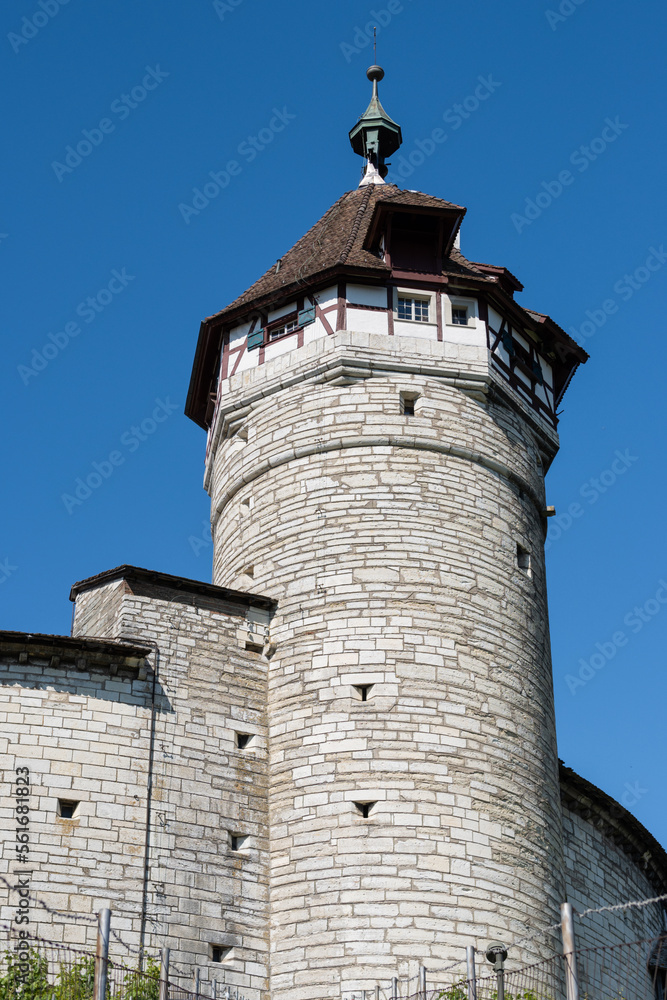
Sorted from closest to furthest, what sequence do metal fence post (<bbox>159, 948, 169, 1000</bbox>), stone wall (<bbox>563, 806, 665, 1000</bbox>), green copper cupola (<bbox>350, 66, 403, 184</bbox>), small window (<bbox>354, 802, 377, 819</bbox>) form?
1. metal fence post (<bbox>159, 948, 169, 1000</bbox>)
2. small window (<bbox>354, 802, 377, 819</bbox>)
3. stone wall (<bbox>563, 806, 665, 1000</bbox>)
4. green copper cupola (<bbox>350, 66, 403, 184</bbox>)

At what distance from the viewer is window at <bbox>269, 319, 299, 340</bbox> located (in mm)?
25828

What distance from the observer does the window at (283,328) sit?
2583 centimetres

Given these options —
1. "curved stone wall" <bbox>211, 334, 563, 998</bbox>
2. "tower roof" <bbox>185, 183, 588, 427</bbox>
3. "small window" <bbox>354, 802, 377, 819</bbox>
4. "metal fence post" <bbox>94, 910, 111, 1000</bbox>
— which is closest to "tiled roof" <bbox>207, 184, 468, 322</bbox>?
"tower roof" <bbox>185, 183, 588, 427</bbox>

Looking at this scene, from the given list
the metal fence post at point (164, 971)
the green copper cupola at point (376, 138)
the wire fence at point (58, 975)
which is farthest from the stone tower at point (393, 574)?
the green copper cupola at point (376, 138)

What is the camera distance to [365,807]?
824 inches

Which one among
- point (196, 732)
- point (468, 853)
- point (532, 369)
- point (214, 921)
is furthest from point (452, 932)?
point (532, 369)

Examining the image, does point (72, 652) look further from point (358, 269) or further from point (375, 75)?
point (375, 75)

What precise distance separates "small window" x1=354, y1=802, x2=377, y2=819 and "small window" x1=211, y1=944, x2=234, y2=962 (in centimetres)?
241

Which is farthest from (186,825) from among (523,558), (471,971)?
(523,558)

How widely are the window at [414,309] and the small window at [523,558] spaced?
400 cm

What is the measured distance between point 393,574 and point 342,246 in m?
6.84

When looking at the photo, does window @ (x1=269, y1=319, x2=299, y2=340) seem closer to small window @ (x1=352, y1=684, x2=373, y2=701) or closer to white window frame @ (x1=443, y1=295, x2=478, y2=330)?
white window frame @ (x1=443, y1=295, x2=478, y2=330)

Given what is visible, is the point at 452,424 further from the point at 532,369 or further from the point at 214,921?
the point at 214,921

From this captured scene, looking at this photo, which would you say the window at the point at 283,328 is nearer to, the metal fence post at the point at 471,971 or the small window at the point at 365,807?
the small window at the point at 365,807
